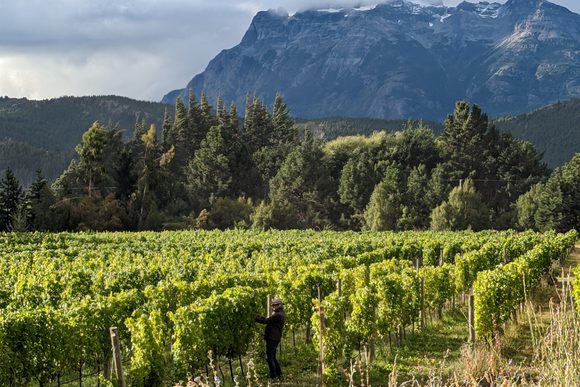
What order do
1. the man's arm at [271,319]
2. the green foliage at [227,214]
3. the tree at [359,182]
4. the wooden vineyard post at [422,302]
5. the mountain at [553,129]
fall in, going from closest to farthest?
the man's arm at [271,319]
the wooden vineyard post at [422,302]
the green foliage at [227,214]
the tree at [359,182]
the mountain at [553,129]

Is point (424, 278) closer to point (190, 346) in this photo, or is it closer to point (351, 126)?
point (190, 346)

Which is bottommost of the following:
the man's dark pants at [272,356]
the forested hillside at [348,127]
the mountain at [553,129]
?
the man's dark pants at [272,356]

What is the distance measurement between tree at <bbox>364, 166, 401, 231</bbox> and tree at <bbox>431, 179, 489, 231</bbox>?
4.04 meters

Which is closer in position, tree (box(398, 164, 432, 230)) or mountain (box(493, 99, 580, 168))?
tree (box(398, 164, 432, 230))

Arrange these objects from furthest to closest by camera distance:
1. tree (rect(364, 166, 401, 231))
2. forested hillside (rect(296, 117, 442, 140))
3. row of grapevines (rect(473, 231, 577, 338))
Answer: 1. forested hillside (rect(296, 117, 442, 140))
2. tree (rect(364, 166, 401, 231))
3. row of grapevines (rect(473, 231, 577, 338))

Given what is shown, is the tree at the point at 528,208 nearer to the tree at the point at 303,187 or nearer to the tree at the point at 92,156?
the tree at the point at 303,187

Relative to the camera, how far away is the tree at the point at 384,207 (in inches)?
2448

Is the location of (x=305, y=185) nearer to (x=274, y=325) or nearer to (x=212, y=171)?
(x=212, y=171)

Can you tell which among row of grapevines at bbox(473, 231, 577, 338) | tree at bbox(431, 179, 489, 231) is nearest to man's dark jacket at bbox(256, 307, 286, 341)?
row of grapevines at bbox(473, 231, 577, 338)

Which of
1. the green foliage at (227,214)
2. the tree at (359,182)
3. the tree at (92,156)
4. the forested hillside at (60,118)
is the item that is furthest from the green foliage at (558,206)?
the forested hillside at (60,118)

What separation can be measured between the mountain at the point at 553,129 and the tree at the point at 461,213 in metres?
77.4

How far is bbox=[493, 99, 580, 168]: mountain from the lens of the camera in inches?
5512

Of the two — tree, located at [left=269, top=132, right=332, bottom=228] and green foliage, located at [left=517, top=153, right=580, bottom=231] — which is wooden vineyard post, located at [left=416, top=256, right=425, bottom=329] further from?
tree, located at [left=269, top=132, right=332, bottom=228]

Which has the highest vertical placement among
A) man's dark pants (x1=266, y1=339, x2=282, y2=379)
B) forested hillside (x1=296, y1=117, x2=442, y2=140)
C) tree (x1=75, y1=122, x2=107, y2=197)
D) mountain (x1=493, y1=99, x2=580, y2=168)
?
forested hillside (x1=296, y1=117, x2=442, y2=140)
